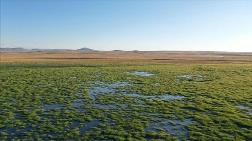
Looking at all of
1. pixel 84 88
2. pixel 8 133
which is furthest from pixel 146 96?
pixel 8 133

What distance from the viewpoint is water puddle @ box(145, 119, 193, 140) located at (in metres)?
16.5

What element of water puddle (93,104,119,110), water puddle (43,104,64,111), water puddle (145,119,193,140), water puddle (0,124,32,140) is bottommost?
water puddle (145,119,193,140)

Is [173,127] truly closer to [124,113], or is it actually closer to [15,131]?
[124,113]

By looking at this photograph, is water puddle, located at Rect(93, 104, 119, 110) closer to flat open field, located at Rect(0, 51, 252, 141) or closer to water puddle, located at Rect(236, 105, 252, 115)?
flat open field, located at Rect(0, 51, 252, 141)

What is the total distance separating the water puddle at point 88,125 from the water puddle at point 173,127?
3.39 m

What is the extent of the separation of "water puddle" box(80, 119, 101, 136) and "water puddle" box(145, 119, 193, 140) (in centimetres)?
339

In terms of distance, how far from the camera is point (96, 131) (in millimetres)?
16625

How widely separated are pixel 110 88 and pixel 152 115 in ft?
43.9

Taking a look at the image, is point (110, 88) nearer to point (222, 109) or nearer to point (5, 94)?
point (5, 94)

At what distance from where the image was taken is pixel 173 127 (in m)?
17.9

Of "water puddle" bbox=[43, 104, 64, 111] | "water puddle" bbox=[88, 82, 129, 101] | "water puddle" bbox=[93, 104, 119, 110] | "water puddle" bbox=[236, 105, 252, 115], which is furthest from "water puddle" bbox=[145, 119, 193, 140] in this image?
"water puddle" bbox=[88, 82, 129, 101]

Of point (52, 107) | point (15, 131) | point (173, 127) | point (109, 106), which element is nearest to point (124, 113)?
point (109, 106)

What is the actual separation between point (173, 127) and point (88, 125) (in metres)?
5.42

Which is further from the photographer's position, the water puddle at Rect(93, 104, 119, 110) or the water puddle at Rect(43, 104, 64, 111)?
the water puddle at Rect(93, 104, 119, 110)
